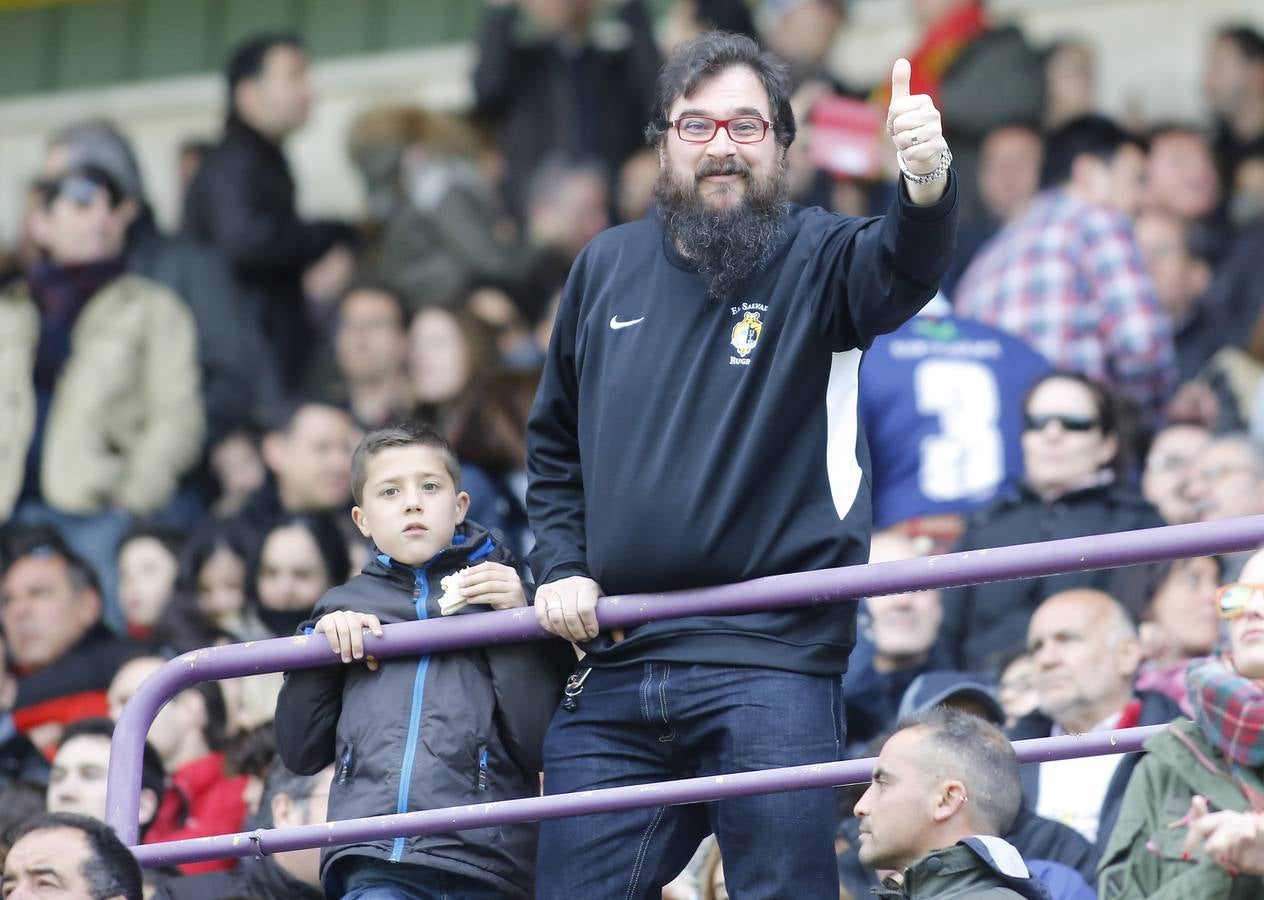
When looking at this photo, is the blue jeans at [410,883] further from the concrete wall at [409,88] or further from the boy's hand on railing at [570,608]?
the concrete wall at [409,88]

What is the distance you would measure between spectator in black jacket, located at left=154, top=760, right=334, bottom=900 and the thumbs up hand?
2.71m

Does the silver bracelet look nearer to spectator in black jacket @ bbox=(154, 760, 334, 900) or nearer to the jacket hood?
the jacket hood

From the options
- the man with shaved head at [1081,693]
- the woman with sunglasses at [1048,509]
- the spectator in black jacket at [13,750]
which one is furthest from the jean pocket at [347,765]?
the spectator in black jacket at [13,750]

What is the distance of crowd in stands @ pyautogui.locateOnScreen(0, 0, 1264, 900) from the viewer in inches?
208

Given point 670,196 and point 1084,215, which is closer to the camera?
point 670,196

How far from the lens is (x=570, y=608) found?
16.8ft

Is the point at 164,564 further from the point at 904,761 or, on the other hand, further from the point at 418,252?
the point at 904,761

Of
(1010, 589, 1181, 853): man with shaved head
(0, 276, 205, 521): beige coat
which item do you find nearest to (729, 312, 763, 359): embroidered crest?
(1010, 589, 1181, 853): man with shaved head

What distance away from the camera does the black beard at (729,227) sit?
17.1 feet

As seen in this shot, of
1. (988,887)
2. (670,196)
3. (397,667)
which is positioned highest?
(670,196)

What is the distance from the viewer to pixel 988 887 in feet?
15.9

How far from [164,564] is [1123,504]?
3.92m

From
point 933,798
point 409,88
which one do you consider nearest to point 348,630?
point 933,798

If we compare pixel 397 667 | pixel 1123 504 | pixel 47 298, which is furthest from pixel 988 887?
pixel 47 298
